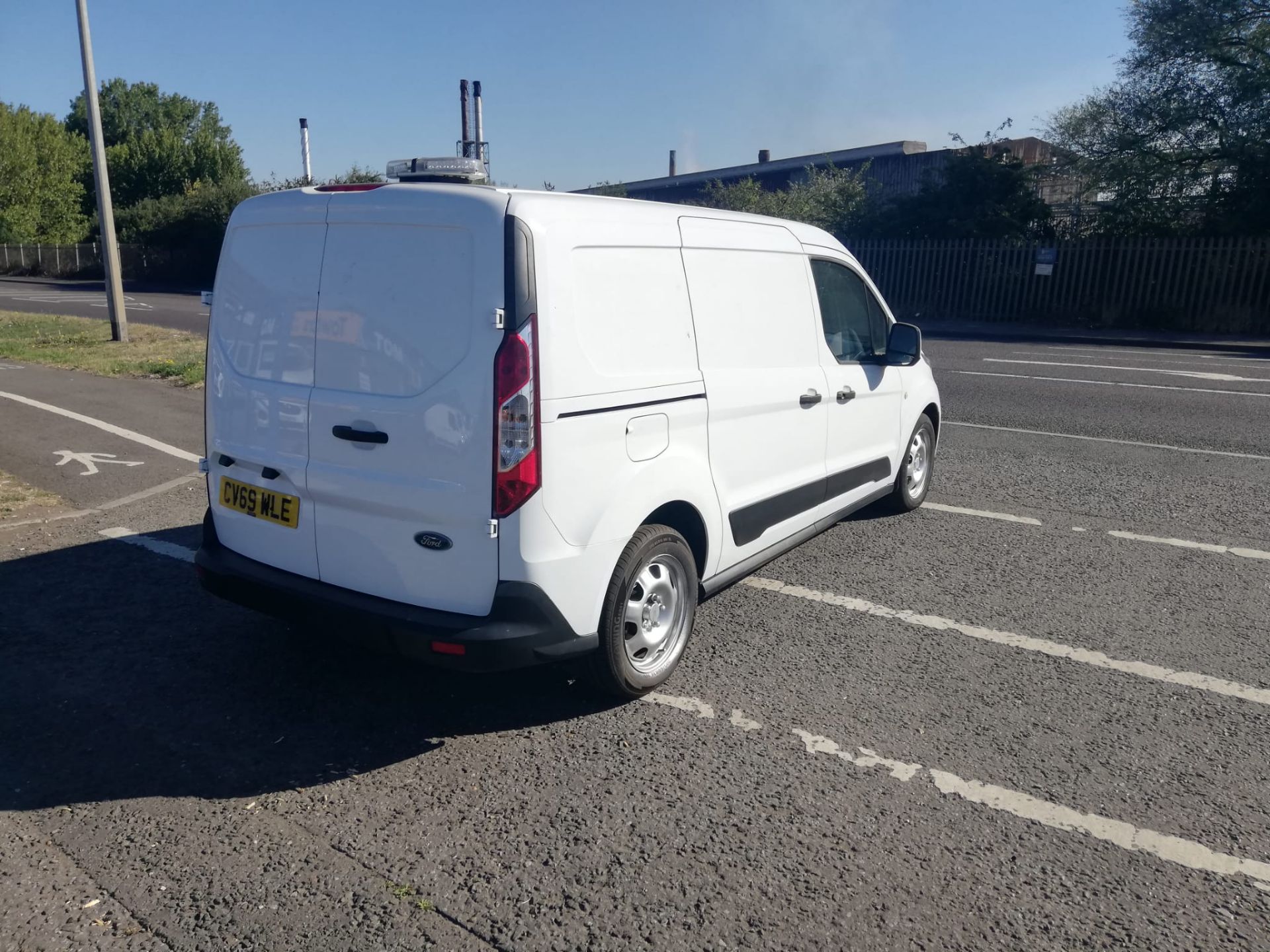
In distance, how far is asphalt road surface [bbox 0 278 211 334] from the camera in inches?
947

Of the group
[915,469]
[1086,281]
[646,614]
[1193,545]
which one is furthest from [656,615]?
[1086,281]

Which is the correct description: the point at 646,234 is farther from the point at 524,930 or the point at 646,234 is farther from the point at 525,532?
the point at 524,930

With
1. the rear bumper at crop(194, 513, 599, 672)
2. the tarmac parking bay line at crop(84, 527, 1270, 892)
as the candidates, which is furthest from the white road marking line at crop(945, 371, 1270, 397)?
the rear bumper at crop(194, 513, 599, 672)

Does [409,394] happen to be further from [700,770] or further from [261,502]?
[700,770]

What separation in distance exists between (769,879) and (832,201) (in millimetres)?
29220

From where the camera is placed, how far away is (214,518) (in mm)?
4359

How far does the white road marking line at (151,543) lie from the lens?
5.88 metres

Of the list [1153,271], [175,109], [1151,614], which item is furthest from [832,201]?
[175,109]

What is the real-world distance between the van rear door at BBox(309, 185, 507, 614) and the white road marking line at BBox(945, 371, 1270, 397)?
11.8 m

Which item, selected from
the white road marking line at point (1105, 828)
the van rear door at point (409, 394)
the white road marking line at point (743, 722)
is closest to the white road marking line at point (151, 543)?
the van rear door at point (409, 394)

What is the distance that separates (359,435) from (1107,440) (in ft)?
26.8

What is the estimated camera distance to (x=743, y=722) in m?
3.94

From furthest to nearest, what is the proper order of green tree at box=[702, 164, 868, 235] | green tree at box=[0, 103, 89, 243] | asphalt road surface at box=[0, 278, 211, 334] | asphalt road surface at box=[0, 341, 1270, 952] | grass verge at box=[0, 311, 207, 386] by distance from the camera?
green tree at box=[0, 103, 89, 243] → green tree at box=[702, 164, 868, 235] → asphalt road surface at box=[0, 278, 211, 334] → grass verge at box=[0, 311, 207, 386] → asphalt road surface at box=[0, 341, 1270, 952]

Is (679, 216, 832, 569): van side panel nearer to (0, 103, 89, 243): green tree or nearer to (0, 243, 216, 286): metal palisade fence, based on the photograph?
(0, 243, 216, 286): metal palisade fence
